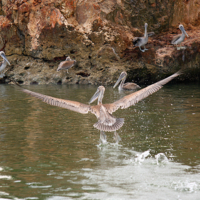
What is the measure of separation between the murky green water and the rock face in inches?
333

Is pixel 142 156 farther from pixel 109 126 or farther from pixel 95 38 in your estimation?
pixel 95 38

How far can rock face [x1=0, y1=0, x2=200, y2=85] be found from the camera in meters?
16.8

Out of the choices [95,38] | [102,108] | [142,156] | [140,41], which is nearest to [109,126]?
[102,108]

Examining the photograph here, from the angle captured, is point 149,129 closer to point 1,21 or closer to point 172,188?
point 172,188

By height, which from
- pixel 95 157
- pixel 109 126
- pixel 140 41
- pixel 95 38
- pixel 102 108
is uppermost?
pixel 95 38

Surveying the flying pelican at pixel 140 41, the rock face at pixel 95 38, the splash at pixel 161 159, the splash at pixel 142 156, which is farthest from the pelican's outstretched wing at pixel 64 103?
the rock face at pixel 95 38

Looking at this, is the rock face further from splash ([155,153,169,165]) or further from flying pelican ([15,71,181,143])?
splash ([155,153,169,165])

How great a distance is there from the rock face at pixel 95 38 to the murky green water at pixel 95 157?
27.8ft

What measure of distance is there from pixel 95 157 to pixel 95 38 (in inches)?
497

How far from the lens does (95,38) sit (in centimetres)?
1717

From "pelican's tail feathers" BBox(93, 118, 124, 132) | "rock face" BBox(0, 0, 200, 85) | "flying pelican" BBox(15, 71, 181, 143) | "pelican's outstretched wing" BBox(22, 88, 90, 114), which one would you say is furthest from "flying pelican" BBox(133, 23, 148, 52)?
"pelican's tail feathers" BBox(93, 118, 124, 132)

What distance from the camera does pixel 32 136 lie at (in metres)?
6.29

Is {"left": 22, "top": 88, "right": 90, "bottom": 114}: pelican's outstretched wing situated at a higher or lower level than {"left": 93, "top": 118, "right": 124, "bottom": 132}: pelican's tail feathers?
higher

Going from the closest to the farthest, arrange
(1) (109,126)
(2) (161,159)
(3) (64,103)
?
1. (2) (161,159)
2. (1) (109,126)
3. (3) (64,103)
